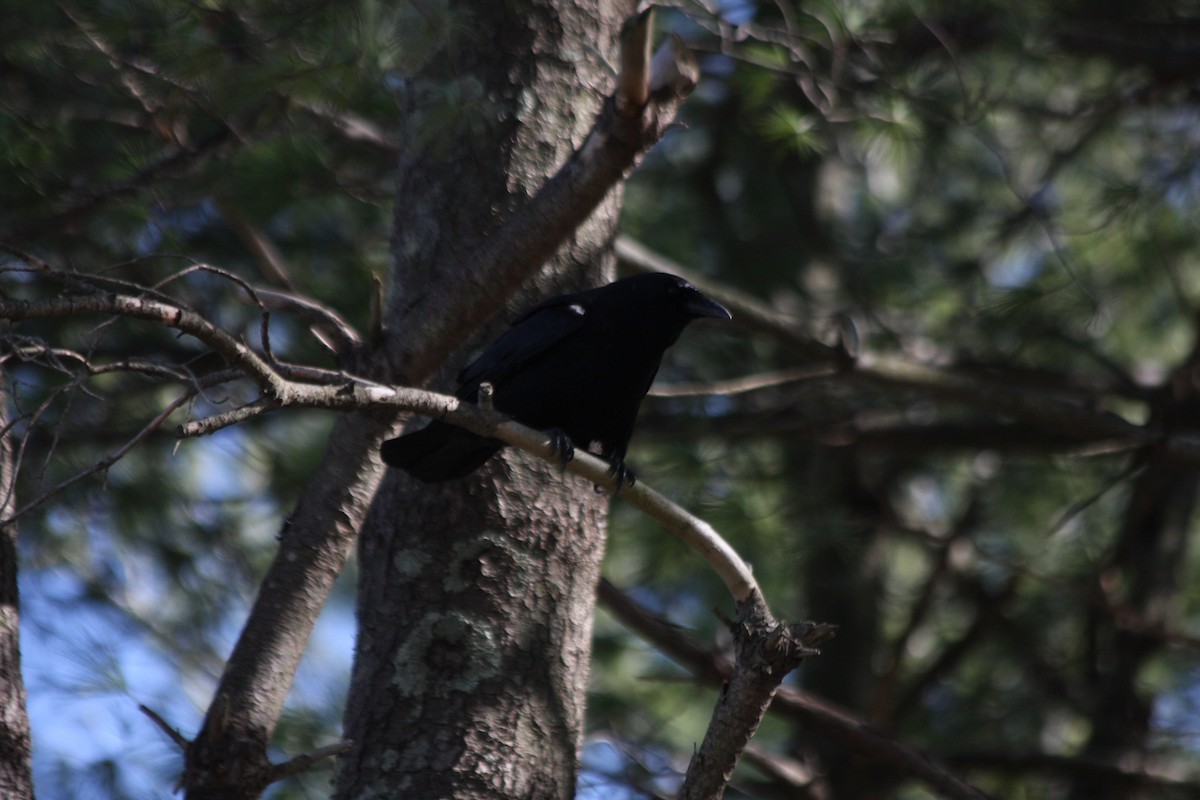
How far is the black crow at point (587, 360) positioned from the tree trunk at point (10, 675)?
1.41 m

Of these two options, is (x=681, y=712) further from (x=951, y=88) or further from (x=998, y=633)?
(x=951, y=88)

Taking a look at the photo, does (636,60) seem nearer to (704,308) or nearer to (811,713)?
(704,308)

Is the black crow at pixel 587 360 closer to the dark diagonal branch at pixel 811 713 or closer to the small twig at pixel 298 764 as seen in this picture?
the dark diagonal branch at pixel 811 713

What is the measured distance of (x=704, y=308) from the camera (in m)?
4.36

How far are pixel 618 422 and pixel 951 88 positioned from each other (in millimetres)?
3549

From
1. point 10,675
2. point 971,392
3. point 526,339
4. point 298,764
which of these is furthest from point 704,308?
point 10,675

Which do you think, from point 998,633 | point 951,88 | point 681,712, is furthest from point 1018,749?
point 951,88

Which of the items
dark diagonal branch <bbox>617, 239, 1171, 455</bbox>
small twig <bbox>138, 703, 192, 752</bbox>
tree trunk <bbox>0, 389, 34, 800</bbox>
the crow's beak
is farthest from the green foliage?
small twig <bbox>138, 703, 192, 752</bbox>

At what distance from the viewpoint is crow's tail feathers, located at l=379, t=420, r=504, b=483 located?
3506 mm

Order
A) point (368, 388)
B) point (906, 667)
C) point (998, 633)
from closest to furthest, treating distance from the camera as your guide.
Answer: point (368, 388), point (998, 633), point (906, 667)

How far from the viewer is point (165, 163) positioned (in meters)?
4.26

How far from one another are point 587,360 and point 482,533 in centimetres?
86

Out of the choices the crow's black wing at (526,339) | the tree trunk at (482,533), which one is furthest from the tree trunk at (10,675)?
the crow's black wing at (526,339)

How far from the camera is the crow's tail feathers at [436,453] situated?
11.5 ft
